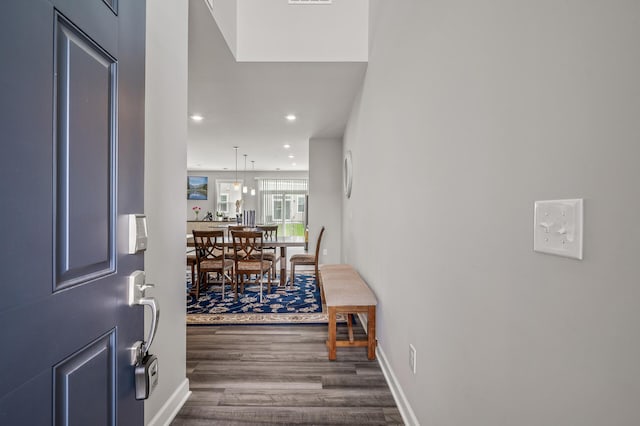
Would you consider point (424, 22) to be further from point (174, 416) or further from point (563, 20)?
point (174, 416)

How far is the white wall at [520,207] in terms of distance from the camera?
537mm

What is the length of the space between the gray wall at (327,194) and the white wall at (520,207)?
13.6ft

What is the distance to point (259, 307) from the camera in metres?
3.76

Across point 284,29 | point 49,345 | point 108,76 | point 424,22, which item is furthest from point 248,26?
point 49,345

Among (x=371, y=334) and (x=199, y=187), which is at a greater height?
(x=199, y=187)

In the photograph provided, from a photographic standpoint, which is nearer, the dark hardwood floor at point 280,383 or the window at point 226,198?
the dark hardwood floor at point 280,383

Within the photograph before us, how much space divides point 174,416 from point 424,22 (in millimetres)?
2551

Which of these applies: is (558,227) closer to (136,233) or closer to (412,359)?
(136,233)

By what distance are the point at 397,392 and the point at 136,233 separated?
180 centimetres

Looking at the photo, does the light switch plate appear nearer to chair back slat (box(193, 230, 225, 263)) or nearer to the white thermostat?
the white thermostat

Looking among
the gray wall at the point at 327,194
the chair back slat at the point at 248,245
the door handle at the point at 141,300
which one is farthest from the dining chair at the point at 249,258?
the door handle at the point at 141,300

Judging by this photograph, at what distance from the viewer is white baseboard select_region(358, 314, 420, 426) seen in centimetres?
162

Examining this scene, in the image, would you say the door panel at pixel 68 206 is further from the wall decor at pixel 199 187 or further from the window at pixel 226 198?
the wall decor at pixel 199 187

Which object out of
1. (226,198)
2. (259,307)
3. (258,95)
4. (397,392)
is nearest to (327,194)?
(258,95)
